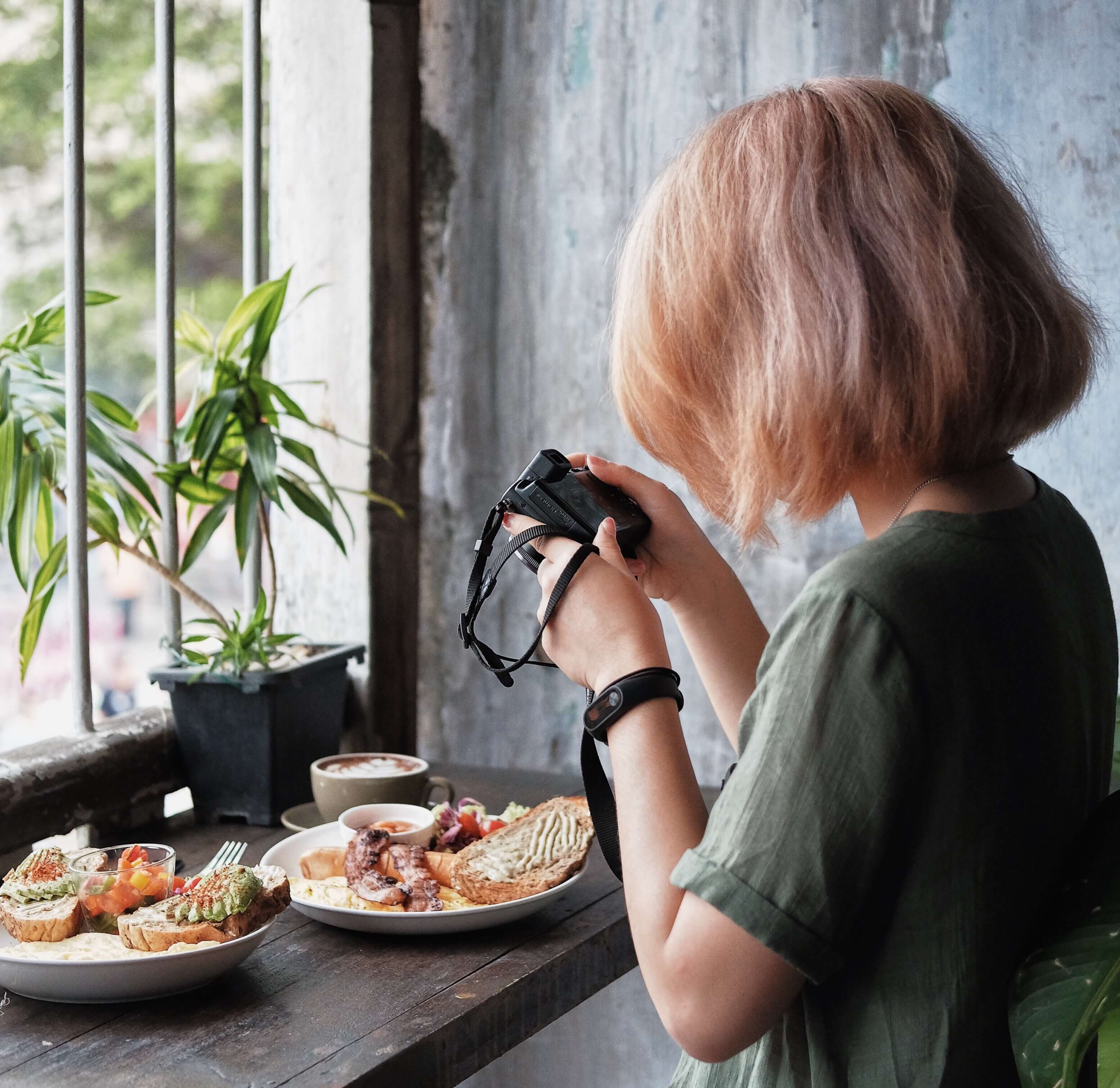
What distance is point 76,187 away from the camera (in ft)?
5.12

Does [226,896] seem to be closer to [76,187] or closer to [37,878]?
[37,878]

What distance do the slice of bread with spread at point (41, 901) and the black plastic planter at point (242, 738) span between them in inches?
17.8

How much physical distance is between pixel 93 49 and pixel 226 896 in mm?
7870

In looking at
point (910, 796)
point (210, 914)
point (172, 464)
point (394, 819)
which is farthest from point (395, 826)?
point (910, 796)

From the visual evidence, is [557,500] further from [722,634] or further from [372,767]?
[372,767]

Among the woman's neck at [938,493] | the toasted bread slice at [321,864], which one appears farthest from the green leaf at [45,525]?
the woman's neck at [938,493]

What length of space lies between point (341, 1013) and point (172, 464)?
936 mm

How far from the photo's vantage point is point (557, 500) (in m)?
1.01

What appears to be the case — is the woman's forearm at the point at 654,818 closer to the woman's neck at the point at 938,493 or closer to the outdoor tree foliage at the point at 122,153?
the woman's neck at the point at 938,493

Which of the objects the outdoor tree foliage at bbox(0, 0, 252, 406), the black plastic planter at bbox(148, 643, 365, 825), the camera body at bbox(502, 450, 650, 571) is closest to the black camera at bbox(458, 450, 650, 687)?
the camera body at bbox(502, 450, 650, 571)

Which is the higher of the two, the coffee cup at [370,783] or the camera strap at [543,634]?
the camera strap at [543,634]

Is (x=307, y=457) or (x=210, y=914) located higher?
(x=307, y=457)

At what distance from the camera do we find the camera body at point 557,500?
100cm

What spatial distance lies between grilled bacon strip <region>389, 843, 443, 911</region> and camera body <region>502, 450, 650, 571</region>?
0.40m
